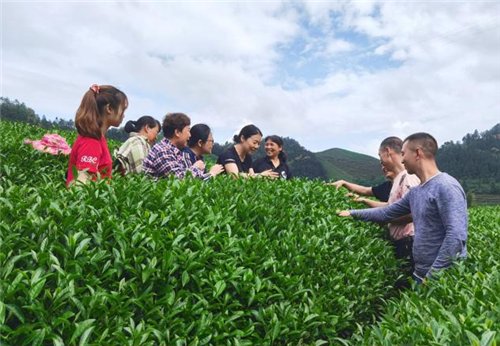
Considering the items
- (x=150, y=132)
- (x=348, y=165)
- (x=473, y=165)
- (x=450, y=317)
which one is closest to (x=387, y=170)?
(x=450, y=317)

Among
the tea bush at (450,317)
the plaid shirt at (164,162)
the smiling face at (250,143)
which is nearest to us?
the tea bush at (450,317)

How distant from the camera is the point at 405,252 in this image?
501 cm

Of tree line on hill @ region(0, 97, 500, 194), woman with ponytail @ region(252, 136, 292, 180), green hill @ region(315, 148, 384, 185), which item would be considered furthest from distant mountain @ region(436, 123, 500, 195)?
woman with ponytail @ region(252, 136, 292, 180)

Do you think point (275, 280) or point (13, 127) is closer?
point (275, 280)

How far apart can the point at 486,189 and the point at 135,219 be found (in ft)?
341

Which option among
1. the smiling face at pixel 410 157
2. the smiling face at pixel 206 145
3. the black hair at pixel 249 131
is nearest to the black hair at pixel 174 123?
the smiling face at pixel 206 145

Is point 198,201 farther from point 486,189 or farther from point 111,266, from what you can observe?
point 486,189

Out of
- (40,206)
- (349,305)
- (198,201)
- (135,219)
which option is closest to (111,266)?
(135,219)

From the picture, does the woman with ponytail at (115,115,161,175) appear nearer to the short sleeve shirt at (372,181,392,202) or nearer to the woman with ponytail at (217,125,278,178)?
the woman with ponytail at (217,125,278,178)

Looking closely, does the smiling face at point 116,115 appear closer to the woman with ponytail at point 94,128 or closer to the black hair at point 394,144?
the woman with ponytail at point 94,128

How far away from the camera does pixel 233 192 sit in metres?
4.73

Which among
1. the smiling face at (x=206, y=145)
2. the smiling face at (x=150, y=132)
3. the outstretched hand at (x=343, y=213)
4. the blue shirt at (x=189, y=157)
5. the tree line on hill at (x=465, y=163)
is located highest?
the tree line on hill at (x=465, y=163)

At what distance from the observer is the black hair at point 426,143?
3967 mm

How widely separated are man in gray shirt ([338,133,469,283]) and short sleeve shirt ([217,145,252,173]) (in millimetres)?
2907
